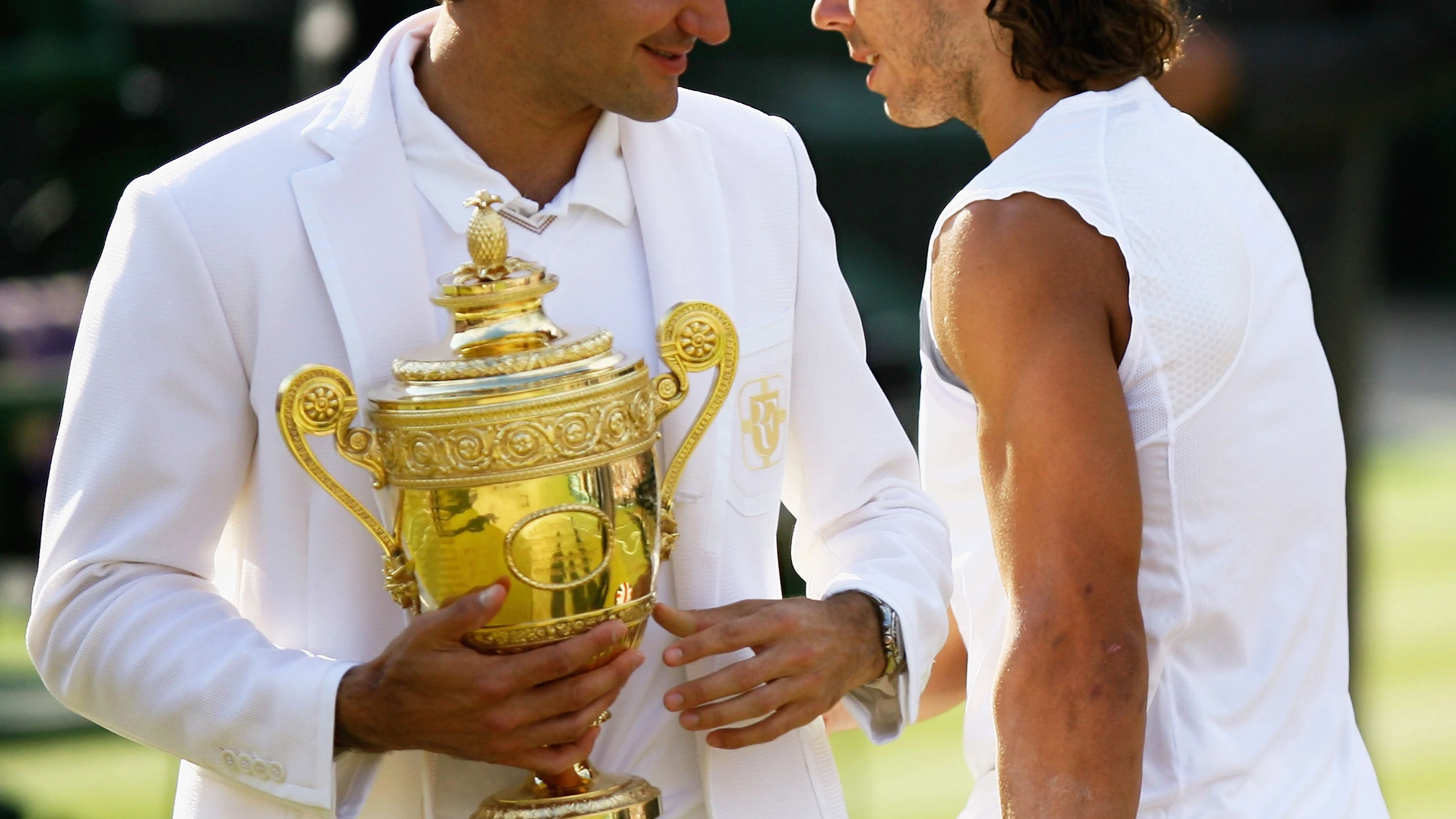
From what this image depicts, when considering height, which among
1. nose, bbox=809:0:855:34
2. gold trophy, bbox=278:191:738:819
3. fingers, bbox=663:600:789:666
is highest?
nose, bbox=809:0:855:34

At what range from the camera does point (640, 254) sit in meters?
2.35

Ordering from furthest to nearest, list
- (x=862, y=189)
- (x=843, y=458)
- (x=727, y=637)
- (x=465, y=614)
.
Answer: (x=862, y=189) < (x=843, y=458) < (x=727, y=637) < (x=465, y=614)

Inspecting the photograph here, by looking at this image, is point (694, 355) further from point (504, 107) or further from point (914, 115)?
point (914, 115)

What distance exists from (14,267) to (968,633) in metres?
8.67

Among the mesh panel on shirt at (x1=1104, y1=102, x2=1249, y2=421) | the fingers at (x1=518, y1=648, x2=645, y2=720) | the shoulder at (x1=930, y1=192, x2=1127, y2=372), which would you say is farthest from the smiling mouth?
the fingers at (x1=518, y1=648, x2=645, y2=720)

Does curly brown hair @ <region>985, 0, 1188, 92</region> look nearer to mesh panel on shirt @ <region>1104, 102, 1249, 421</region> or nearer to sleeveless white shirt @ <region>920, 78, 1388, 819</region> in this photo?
sleeveless white shirt @ <region>920, 78, 1388, 819</region>

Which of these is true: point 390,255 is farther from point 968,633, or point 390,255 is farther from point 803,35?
point 803,35

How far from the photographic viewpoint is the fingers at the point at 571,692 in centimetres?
192

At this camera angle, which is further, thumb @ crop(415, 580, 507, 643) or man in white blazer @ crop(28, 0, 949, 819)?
man in white blazer @ crop(28, 0, 949, 819)

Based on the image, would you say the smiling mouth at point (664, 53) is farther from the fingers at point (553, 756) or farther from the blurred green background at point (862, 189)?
the blurred green background at point (862, 189)

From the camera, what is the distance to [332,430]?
1.87 meters

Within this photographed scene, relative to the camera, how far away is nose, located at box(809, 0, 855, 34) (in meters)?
2.63

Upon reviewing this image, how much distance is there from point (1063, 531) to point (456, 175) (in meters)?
0.86

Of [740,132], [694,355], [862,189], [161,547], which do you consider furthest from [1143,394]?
[862,189]
